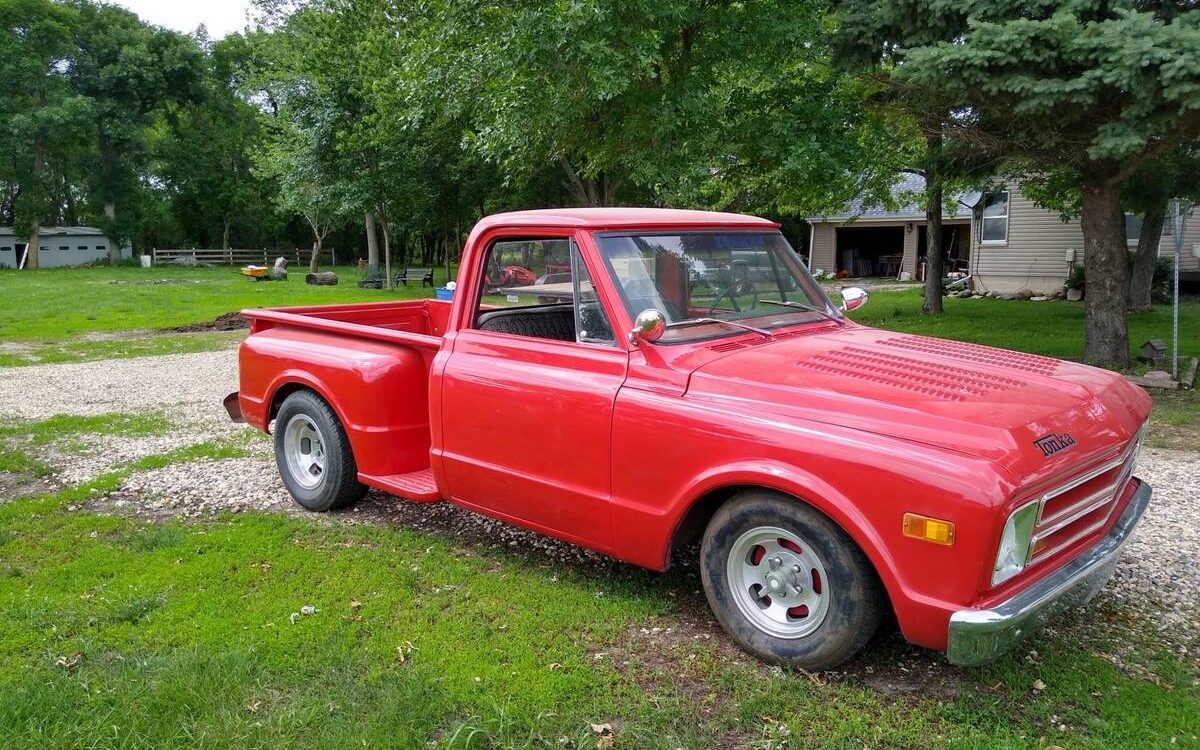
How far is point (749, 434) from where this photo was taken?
348cm

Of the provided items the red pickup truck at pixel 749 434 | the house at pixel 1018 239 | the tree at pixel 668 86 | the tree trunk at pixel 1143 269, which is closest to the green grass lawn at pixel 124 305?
the tree at pixel 668 86

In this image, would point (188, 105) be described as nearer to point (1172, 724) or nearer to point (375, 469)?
point (375, 469)

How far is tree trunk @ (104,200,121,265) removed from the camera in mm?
44812

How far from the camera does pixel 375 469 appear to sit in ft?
17.0

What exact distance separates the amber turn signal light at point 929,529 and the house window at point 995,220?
23561 mm

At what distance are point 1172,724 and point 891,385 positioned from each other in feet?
5.31

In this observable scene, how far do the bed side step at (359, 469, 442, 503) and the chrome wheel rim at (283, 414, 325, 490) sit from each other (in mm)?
692

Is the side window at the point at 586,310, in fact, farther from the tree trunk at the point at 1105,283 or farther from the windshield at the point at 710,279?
the tree trunk at the point at 1105,283

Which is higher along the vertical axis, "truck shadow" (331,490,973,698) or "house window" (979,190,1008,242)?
"house window" (979,190,1008,242)

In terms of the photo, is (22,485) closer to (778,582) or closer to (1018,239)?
(778,582)

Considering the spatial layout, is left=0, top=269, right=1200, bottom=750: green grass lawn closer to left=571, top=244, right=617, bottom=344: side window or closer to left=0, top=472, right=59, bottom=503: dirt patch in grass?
left=0, top=472, right=59, bottom=503: dirt patch in grass

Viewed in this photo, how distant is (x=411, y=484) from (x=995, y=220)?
23.8 metres

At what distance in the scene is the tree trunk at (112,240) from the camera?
1764 inches

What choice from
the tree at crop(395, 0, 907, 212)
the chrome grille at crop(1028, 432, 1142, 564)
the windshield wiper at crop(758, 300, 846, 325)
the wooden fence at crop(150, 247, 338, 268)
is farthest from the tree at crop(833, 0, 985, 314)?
the wooden fence at crop(150, 247, 338, 268)
